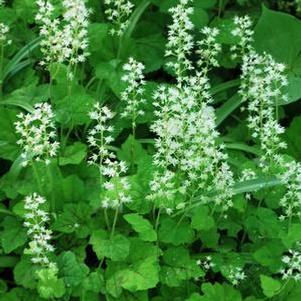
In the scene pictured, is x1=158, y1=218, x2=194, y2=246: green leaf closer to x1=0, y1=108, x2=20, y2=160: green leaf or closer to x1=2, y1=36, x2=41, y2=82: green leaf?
x1=0, y1=108, x2=20, y2=160: green leaf

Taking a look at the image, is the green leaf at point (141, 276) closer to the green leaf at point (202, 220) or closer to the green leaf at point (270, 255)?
the green leaf at point (202, 220)

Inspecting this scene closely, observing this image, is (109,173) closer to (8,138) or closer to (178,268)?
(178,268)

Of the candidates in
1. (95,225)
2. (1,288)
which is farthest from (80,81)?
(1,288)

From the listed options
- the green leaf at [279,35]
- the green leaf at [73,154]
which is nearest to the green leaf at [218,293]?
the green leaf at [73,154]

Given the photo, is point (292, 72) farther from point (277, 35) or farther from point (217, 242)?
point (217, 242)

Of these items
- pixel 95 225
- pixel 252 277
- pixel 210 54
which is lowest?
pixel 252 277

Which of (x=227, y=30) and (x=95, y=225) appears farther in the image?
(x=227, y=30)

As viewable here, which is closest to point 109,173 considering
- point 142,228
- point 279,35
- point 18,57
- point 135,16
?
point 142,228
